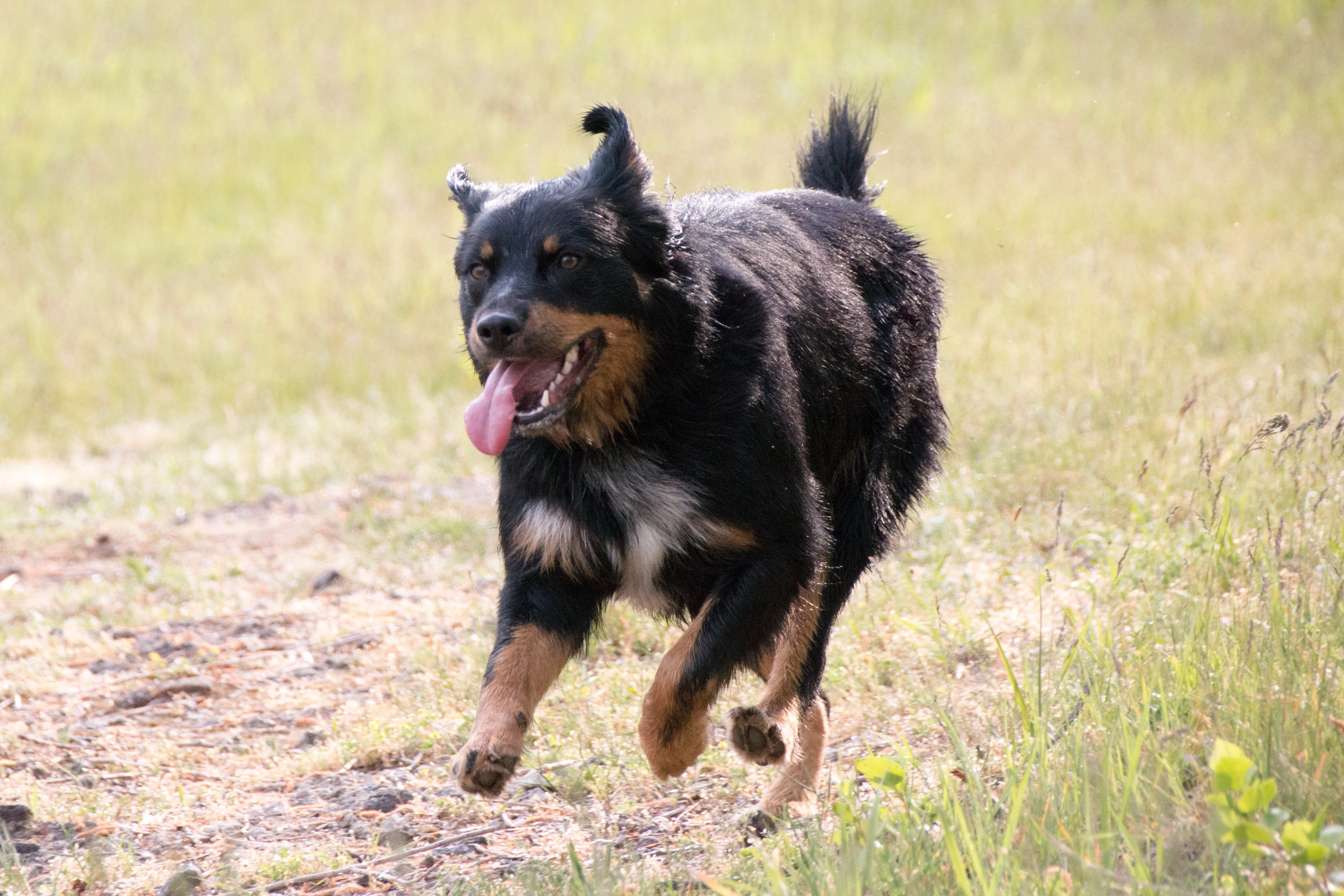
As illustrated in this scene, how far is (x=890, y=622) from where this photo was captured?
466cm

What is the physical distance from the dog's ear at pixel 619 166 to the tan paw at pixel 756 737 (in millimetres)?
1390

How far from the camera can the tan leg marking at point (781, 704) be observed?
10.8 ft

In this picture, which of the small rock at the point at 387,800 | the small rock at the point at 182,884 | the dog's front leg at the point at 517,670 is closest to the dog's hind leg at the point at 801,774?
the dog's front leg at the point at 517,670

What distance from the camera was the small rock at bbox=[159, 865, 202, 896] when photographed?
10.8 feet

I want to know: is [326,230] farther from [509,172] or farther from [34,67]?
[34,67]

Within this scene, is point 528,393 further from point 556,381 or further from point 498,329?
point 498,329

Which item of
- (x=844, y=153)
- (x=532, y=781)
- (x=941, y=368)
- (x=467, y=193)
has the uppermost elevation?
(x=844, y=153)

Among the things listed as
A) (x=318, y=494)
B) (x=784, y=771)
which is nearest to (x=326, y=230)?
(x=318, y=494)

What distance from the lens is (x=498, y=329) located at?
3270mm

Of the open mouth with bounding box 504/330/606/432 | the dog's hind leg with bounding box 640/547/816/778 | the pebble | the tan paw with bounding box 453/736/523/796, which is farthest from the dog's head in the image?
the pebble

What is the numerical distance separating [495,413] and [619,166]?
77 cm

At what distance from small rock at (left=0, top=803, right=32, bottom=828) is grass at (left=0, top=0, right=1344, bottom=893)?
97 mm

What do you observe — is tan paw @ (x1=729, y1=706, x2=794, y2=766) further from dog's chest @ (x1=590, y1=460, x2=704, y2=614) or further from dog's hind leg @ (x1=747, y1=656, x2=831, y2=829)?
dog's chest @ (x1=590, y1=460, x2=704, y2=614)

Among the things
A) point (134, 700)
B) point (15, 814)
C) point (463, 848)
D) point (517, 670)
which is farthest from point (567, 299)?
point (134, 700)
